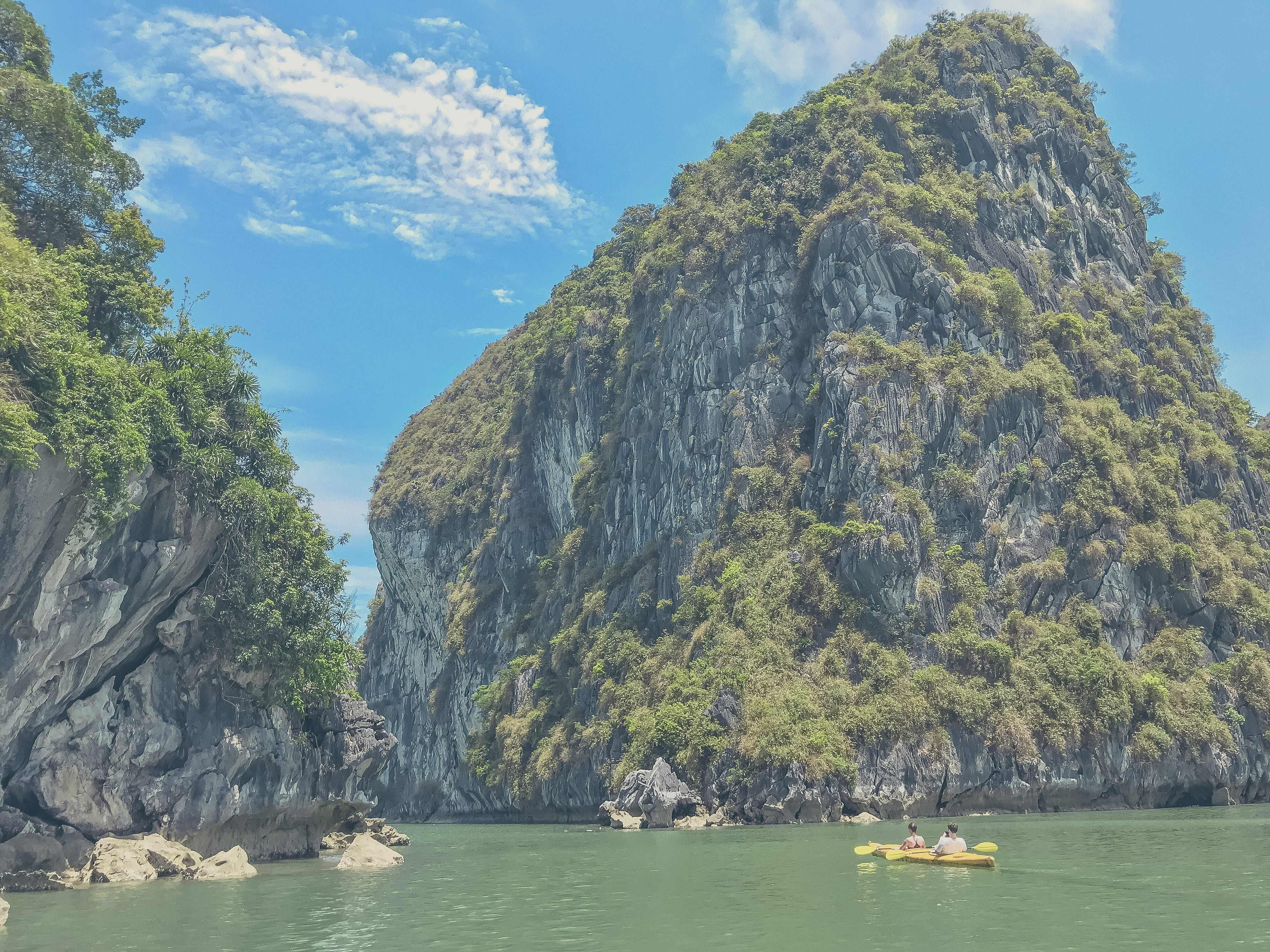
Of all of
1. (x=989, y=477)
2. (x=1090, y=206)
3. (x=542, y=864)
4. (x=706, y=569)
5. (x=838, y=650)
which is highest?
(x=1090, y=206)

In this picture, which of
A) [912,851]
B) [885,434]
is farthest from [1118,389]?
[912,851]

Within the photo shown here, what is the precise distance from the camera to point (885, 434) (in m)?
57.9

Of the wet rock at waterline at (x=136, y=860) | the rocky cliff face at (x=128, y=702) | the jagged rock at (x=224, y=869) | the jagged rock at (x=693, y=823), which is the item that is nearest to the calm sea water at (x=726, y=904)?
the jagged rock at (x=224, y=869)

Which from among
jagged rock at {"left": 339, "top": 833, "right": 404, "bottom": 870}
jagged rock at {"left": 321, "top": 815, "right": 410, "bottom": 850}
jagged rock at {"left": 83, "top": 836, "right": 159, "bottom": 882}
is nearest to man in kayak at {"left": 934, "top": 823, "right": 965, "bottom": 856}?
jagged rock at {"left": 339, "top": 833, "right": 404, "bottom": 870}

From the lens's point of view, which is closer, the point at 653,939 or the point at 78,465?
the point at 653,939

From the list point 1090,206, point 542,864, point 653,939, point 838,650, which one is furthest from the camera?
point 1090,206

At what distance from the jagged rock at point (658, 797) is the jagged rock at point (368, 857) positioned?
16.1 metres

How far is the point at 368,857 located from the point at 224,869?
172 inches

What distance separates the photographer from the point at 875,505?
55469mm

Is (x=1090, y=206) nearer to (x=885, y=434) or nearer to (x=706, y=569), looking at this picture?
(x=885, y=434)

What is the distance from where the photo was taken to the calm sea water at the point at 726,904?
15.9 m

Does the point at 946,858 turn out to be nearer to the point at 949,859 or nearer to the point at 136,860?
the point at 949,859

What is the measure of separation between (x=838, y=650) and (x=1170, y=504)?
20.9 meters

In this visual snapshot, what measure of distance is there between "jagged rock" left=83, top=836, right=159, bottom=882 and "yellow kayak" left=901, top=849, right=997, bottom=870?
812 inches
